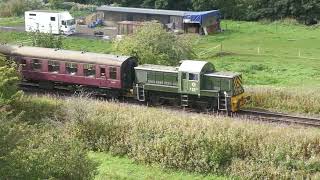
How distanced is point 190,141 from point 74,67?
11.5 m

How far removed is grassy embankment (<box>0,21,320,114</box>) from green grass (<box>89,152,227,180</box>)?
28.8ft

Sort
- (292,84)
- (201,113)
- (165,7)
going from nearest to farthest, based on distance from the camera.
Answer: (201,113) → (292,84) → (165,7)

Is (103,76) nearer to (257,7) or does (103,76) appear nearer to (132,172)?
(132,172)

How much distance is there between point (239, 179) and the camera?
24906mm

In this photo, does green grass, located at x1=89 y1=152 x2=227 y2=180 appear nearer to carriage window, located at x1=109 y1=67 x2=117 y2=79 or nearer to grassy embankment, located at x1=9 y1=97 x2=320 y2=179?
grassy embankment, located at x1=9 y1=97 x2=320 y2=179

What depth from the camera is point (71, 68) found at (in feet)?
115

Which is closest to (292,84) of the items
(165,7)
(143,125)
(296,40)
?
(143,125)

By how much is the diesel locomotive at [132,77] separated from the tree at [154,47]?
3105mm

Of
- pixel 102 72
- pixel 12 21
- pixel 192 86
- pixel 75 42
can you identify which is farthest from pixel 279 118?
pixel 12 21

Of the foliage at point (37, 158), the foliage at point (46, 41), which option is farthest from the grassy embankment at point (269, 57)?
the foliage at point (37, 158)

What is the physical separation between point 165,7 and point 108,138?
54.5m

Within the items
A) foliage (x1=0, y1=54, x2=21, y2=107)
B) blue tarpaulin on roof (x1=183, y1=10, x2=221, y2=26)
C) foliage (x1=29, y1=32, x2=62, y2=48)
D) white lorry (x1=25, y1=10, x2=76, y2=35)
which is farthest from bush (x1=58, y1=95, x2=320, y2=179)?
blue tarpaulin on roof (x1=183, y1=10, x2=221, y2=26)

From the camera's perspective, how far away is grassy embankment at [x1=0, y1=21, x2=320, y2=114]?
32.5 meters

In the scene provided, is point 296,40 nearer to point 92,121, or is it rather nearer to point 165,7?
point 165,7
